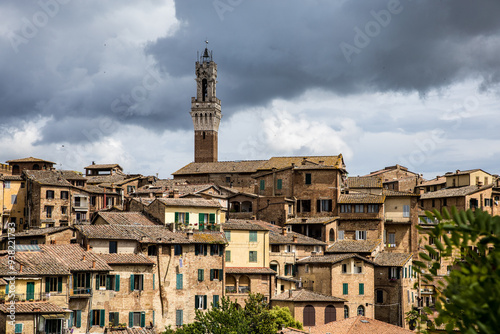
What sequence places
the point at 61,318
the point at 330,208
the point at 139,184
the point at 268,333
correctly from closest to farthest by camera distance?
the point at 61,318 < the point at 268,333 < the point at 330,208 < the point at 139,184

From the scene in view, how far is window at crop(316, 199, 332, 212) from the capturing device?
267 feet

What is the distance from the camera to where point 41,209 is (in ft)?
275

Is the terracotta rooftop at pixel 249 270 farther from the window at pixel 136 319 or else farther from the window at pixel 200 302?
the window at pixel 136 319

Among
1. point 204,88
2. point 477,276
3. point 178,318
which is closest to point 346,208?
point 178,318

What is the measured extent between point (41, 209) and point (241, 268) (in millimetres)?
30245

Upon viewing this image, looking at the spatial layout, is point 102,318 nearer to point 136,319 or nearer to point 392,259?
point 136,319

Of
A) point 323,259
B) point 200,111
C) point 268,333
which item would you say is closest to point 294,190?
point 323,259

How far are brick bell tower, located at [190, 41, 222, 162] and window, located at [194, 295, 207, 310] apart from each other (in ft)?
282

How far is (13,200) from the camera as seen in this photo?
283 ft

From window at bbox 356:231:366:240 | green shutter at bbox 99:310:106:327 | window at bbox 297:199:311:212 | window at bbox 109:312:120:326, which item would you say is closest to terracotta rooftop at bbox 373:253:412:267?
window at bbox 356:231:366:240

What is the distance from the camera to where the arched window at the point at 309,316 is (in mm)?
63025

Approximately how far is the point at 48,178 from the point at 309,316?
133ft

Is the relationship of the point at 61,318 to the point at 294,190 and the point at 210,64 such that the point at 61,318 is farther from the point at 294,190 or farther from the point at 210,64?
the point at 210,64

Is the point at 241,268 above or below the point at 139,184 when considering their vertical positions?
below
